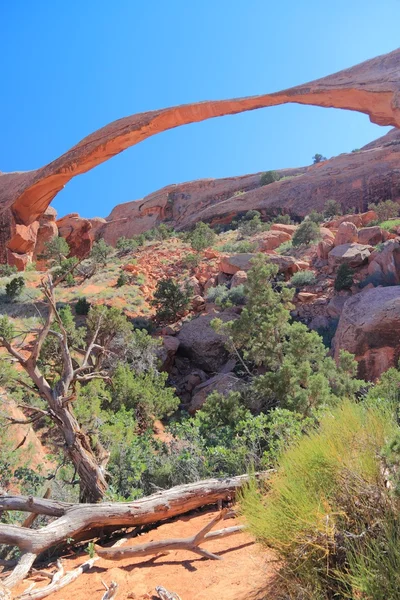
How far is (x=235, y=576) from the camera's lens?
273 centimetres

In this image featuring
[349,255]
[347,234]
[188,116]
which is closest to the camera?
[349,255]

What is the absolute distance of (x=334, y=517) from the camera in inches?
73.2

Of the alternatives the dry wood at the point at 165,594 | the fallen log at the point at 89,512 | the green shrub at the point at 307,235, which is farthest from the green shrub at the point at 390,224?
the dry wood at the point at 165,594

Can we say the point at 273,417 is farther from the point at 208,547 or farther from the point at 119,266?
the point at 119,266

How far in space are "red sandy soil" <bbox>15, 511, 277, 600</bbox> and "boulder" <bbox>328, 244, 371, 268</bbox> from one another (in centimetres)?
1234

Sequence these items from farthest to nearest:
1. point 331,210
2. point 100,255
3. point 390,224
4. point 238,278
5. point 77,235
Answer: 1. point 77,235
2. point 331,210
3. point 100,255
4. point 390,224
5. point 238,278

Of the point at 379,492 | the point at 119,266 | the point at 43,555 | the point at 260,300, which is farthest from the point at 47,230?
the point at 379,492

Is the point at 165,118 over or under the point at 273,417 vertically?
over

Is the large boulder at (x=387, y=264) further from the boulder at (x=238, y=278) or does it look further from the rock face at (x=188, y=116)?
the rock face at (x=188, y=116)

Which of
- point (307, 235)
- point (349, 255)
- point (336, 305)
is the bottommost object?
point (336, 305)

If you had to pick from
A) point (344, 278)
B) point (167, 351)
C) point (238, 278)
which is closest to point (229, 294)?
point (238, 278)

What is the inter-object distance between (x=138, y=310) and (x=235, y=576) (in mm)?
13765

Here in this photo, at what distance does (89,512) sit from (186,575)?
1151mm

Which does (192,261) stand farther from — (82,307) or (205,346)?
(205,346)
